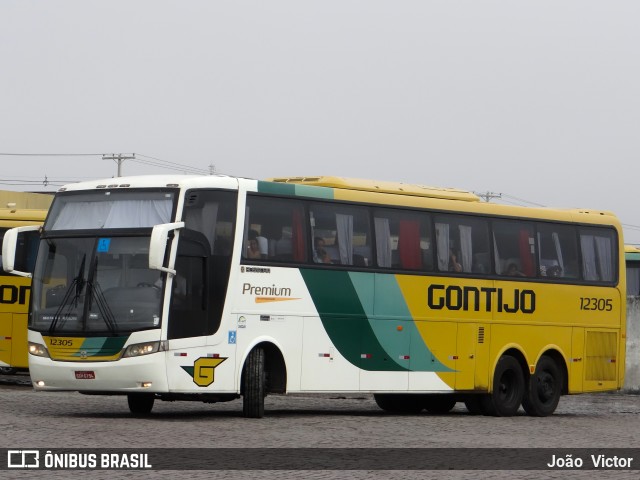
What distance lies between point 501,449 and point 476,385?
7407 millimetres

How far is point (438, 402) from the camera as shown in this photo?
84.1 ft

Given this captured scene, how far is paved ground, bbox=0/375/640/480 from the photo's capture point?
14508 millimetres

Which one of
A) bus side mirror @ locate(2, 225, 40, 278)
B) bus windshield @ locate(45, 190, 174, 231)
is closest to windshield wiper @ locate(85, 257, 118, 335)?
bus windshield @ locate(45, 190, 174, 231)

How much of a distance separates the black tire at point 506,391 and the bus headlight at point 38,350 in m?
8.25

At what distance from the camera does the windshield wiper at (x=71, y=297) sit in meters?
19.5

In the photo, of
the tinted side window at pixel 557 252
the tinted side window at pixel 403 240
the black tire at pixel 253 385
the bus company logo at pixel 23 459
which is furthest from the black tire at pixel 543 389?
the bus company logo at pixel 23 459

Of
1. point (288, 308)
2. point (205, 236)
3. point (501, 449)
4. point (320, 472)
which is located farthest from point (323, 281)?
point (320, 472)

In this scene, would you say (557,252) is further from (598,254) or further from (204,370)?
(204,370)

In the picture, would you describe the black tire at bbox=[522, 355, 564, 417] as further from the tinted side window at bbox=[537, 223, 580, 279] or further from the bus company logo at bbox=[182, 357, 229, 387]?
the bus company logo at bbox=[182, 357, 229, 387]

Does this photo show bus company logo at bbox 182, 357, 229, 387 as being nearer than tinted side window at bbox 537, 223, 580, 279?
Yes

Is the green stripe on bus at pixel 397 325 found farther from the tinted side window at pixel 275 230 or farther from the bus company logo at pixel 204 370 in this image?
the bus company logo at pixel 204 370

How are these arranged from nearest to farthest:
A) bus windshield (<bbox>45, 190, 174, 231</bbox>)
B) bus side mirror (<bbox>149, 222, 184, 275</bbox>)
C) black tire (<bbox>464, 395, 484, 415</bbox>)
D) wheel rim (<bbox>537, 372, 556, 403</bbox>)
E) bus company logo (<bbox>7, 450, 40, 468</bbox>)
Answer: bus company logo (<bbox>7, 450, 40, 468</bbox>)
bus side mirror (<bbox>149, 222, 184, 275</bbox>)
bus windshield (<bbox>45, 190, 174, 231</bbox>)
black tire (<bbox>464, 395, 484, 415</bbox>)
wheel rim (<bbox>537, 372, 556, 403</bbox>)

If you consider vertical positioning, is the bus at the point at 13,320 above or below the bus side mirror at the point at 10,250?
below

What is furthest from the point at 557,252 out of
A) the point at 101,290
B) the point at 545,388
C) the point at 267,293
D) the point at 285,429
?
the point at 101,290
